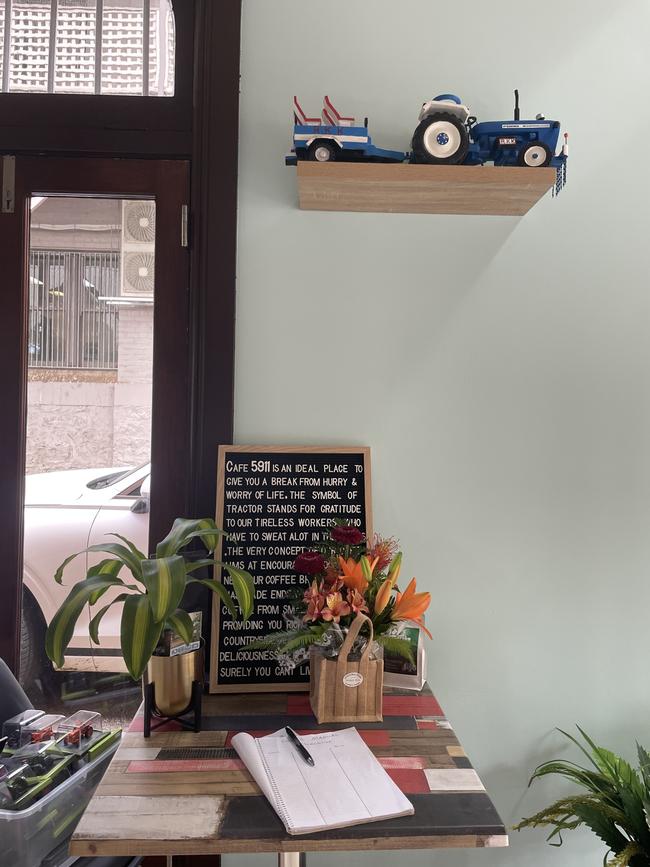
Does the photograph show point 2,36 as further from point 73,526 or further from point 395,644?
point 395,644

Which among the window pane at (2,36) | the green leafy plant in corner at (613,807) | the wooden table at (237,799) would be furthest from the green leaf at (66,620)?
the window pane at (2,36)

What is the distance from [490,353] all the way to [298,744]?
103 centimetres

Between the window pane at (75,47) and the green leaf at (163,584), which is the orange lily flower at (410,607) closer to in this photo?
the green leaf at (163,584)

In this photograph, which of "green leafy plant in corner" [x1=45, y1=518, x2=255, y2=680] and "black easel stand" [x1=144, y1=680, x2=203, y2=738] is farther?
"black easel stand" [x1=144, y1=680, x2=203, y2=738]

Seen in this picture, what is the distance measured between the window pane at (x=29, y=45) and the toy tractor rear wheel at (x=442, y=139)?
40.0 inches

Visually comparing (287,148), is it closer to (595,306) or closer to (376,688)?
(595,306)

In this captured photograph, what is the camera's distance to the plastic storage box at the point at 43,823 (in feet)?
3.77

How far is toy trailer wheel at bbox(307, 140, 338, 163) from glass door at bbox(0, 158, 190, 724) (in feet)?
1.59

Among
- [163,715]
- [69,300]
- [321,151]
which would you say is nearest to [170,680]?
[163,715]

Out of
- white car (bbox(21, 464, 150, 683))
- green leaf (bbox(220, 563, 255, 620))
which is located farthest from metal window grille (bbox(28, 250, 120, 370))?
green leaf (bbox(220, 563, 255, 620))

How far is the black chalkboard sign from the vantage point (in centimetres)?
156

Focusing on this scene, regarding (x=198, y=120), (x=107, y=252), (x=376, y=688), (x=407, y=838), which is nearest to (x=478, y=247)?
(x=198, y=120)

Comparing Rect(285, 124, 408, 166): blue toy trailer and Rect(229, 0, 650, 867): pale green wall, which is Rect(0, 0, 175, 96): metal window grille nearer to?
Rect(229, 0, 650, 867): pale green wall

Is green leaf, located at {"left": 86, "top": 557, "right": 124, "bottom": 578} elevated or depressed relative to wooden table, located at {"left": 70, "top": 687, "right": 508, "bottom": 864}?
elevated
